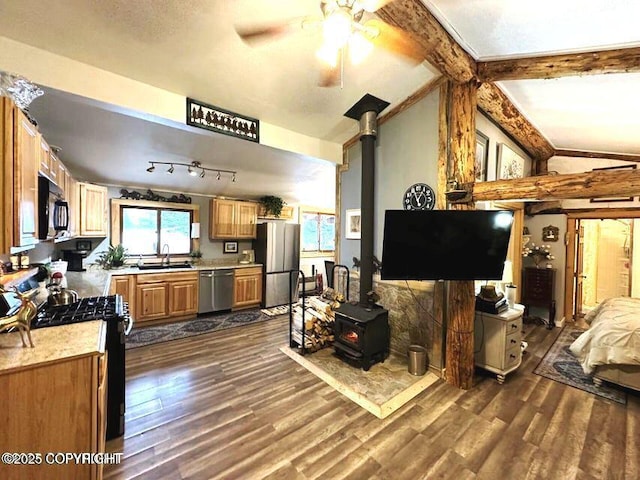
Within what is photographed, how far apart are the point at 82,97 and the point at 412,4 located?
8.39 feet

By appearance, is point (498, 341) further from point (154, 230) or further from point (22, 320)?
point (154, 230)

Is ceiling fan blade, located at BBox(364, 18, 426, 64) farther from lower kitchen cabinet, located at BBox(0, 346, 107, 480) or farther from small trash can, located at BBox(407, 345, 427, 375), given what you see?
small trash can, located at BBox(407, 345, 427, 375)

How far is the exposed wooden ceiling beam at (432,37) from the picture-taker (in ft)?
5.90

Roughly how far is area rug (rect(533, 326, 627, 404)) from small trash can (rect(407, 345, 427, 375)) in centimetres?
135

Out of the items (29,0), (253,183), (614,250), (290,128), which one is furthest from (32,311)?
(614,250)

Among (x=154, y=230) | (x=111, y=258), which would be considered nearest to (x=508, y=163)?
(x=154, y=230)

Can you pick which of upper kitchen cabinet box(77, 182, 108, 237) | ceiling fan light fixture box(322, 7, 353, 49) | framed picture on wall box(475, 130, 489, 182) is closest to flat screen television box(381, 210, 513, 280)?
framed picture on wall box(475, 130, 489, 182)

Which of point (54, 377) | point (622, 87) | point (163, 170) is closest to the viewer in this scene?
point (54, 377)

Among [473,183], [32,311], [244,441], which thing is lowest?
[244,441]

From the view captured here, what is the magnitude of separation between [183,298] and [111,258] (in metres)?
1.28

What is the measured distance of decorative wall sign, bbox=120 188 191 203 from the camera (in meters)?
4.60

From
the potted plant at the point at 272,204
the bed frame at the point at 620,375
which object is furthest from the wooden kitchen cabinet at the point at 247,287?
the bed frame at the point at 620,375

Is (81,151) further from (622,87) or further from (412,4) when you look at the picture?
(622,87)

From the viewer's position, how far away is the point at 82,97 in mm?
2143
